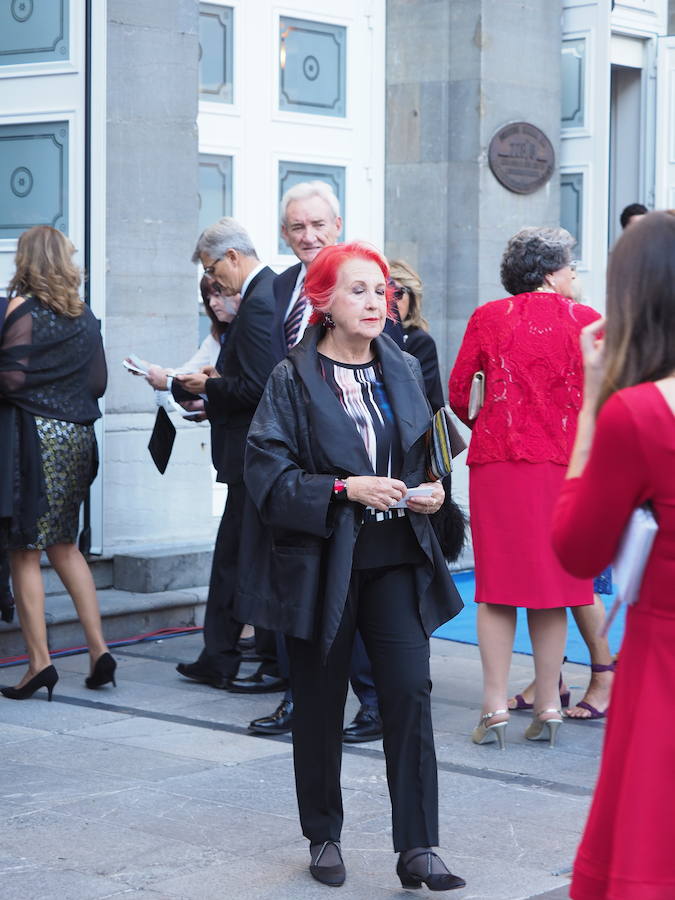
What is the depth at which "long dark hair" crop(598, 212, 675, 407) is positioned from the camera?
2.61m

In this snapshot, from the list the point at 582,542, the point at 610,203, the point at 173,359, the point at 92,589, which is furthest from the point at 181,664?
the point at 610,203

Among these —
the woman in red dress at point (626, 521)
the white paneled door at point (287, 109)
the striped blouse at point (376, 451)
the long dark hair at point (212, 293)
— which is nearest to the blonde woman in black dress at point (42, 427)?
the long dark hair at point (212, 293)

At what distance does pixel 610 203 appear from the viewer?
12.0 meters

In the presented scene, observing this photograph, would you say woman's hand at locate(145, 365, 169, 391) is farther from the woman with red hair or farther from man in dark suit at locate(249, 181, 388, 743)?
the woman with red hair

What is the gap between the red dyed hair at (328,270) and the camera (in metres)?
4.34

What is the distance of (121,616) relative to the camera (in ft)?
25.3

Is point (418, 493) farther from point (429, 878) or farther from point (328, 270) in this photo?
point (429, 878)

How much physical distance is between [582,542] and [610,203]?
9712mm

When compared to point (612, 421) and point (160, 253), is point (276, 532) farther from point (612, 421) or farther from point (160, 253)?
point (160, 253)

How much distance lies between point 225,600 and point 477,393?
1545mm

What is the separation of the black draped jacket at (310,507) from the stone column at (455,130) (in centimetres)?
595

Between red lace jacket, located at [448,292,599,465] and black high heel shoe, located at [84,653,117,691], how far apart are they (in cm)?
191

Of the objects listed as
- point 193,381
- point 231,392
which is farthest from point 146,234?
point 231,392

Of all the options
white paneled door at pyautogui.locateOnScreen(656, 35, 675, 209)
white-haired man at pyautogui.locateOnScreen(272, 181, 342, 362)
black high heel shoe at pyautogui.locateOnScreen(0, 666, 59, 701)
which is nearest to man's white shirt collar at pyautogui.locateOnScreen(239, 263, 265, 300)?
white-haired man at pyautogui.locateOnScreen(272, 181, 342, 362)
